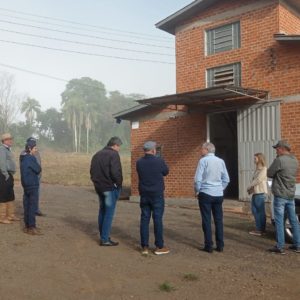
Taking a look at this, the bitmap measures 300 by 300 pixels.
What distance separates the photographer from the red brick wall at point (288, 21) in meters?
13.3

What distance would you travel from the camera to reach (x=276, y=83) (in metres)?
12.9

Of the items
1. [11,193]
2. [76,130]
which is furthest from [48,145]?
[11,193]

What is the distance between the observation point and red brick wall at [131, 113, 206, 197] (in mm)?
14820

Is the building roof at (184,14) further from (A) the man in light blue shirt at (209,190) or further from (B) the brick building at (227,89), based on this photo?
(A) the man in light blue shirt at (209,190)

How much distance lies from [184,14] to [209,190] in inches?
378

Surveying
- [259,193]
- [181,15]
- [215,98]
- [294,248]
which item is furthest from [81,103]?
[294,248]

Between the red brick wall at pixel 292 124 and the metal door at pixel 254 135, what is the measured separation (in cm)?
18

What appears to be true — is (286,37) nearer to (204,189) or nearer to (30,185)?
(204,189)

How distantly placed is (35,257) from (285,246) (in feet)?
13.4

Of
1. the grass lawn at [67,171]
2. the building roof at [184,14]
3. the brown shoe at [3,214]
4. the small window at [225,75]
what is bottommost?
the grass lawn at [67,171]

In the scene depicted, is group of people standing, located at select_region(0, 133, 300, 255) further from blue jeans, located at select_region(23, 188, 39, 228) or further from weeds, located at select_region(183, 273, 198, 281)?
blue jeans, located at select_region(23, 188, 39, 228)

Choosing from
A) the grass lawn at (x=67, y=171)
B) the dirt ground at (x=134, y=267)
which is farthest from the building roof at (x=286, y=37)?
the grass lawn at (x=67, y=171)

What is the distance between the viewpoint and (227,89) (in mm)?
Answer: 11742

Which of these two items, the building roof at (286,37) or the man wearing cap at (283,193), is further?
the building roof at (286,37)
